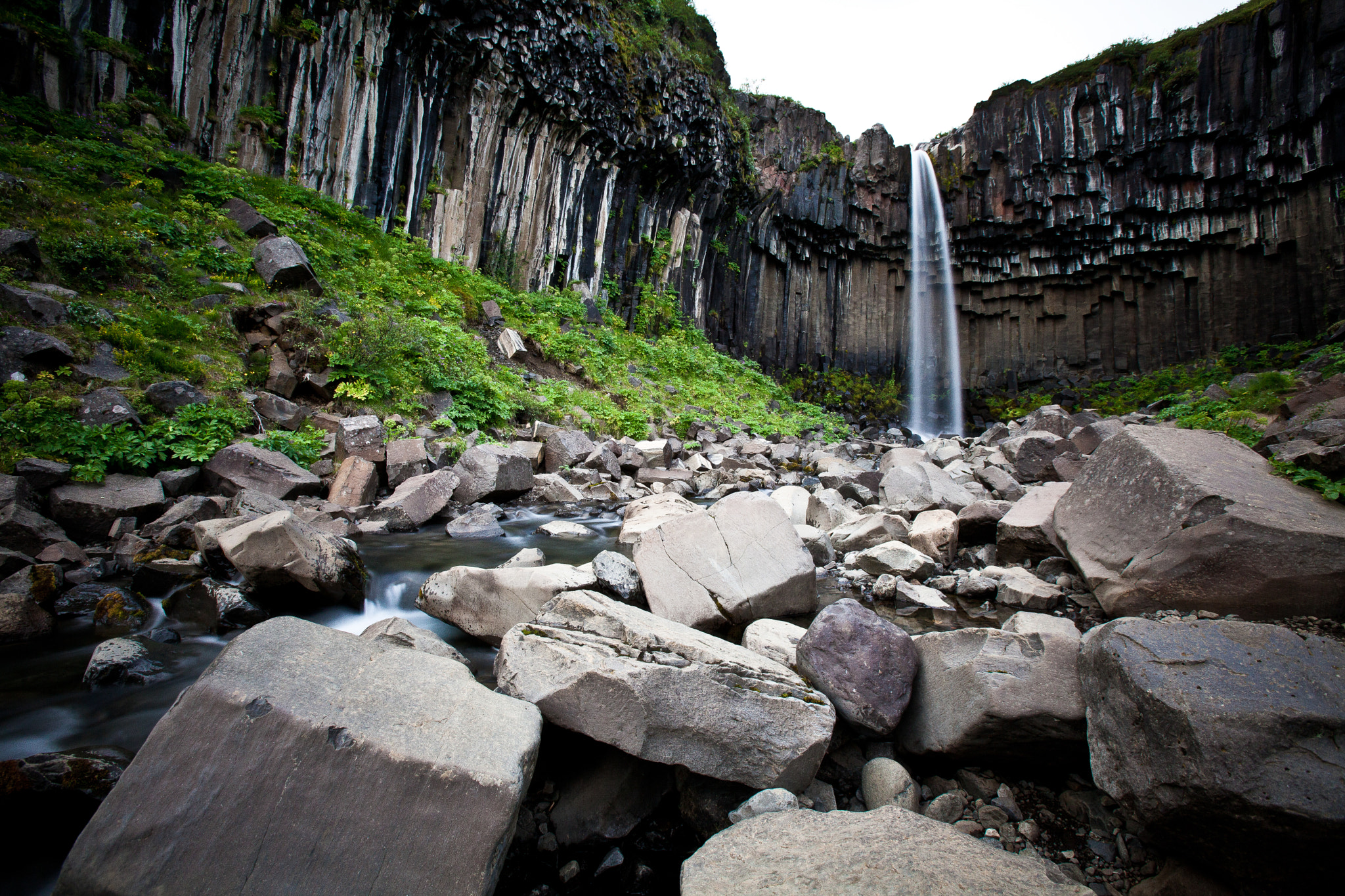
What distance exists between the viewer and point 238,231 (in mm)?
9648

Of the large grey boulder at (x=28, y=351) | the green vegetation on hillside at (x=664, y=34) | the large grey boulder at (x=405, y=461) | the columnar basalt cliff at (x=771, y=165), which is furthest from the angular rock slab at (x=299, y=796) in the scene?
the green vegetation on hillside at (x=664, y=34)

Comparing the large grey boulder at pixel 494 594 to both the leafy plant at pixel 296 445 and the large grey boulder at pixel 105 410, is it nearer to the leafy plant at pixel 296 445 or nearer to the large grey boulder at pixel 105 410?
the leafy plant at pixel 296 445

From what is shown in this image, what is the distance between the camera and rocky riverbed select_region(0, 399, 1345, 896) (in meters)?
1.69

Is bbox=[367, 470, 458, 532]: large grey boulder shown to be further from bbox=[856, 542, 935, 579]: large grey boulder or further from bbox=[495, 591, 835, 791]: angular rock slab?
bbox=[856, 542, 935, 579]: large grey boulder

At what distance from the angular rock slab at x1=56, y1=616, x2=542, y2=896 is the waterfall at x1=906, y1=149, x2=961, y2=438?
26.2 metres

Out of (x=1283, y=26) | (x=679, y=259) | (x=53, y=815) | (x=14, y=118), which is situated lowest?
(x=53, y=815)

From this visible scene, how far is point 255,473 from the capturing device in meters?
5.83

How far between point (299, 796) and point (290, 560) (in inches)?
94.5

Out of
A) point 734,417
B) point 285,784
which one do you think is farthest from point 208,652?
point 734,417

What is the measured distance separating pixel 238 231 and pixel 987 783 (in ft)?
42.3

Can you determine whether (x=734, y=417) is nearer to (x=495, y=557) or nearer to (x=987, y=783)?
(x=495, y=557)

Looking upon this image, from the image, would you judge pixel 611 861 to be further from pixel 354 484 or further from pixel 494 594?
pixel 354 484

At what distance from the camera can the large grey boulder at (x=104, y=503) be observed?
448cm

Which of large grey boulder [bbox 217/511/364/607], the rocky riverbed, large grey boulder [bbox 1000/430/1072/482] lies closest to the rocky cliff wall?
large grey boulder [bbox 1000/430/1072/482]
